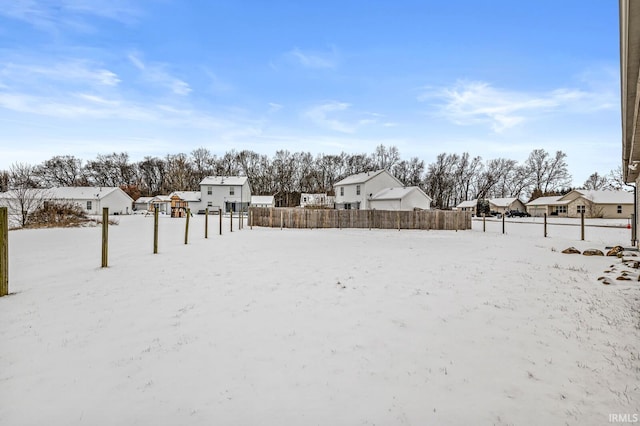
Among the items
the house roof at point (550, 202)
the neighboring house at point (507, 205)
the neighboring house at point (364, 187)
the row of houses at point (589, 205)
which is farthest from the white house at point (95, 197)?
the house roof at point (550, 202)

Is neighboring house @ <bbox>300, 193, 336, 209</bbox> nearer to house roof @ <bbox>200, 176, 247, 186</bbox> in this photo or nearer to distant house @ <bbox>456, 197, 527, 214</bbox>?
house roof @ <bbox>200, 176, 247, 186</bbox>

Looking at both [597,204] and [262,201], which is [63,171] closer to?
[262,201]

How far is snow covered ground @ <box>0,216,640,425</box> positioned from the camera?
253 cm

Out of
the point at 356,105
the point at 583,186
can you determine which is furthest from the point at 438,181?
the point at 356,105

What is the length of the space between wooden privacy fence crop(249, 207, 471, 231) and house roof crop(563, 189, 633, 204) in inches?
1323

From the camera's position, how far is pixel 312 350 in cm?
353

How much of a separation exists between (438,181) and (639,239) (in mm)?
60088

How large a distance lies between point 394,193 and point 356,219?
58.8 ft

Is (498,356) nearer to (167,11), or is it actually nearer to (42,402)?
(42,402)

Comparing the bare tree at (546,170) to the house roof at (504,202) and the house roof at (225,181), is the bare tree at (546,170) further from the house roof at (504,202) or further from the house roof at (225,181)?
the house roof at (225,181)

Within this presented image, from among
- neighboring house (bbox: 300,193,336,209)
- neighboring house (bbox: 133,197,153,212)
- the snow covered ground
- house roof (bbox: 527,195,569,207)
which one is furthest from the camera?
neighboring house (bbox: 133,197,153,212)

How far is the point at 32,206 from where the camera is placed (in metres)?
21.3

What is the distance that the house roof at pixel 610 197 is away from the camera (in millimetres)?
44781

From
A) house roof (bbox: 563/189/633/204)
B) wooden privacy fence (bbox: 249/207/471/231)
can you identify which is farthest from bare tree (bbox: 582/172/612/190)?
wooden privacy fence (bbox: 249/207/471/231)
